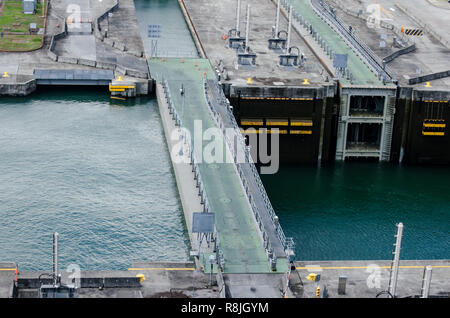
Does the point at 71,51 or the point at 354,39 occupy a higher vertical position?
the point at 354,39

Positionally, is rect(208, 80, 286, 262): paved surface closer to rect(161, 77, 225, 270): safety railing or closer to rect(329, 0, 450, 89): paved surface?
rect(161, 77, 225, 270): safety railing

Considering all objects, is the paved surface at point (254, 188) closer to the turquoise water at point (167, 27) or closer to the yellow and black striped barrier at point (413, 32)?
the turquoise water at point (167, 27)

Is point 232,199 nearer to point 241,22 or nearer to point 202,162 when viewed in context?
point 202,162

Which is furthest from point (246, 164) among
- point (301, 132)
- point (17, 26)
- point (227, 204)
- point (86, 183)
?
point (17, 26)

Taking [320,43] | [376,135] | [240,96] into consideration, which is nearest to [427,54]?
[320,43]

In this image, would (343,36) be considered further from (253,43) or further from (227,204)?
(227,204)
